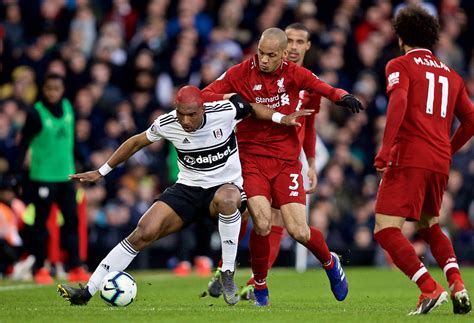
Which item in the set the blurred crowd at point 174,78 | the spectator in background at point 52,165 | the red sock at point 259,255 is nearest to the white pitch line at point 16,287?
the spectator in background at point 52,165

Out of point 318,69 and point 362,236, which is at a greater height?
Answer: point 318,69

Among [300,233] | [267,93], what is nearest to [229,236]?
[300,233]

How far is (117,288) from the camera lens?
10445 mm

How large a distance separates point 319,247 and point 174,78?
1035 cm

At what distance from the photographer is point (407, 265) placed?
10.1 meters

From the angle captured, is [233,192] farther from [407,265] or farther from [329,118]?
[329,118]

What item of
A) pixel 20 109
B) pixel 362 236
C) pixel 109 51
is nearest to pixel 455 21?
pixel 362 236

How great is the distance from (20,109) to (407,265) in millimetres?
9998

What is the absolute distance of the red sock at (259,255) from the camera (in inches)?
439

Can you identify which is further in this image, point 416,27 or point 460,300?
point 416,27

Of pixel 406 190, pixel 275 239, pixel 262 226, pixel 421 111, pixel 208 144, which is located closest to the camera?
pixel 406 190

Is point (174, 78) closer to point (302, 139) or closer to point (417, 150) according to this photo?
point (302, 139)

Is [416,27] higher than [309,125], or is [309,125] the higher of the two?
[416,27]

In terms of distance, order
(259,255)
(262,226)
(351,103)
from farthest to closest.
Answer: (259,255) → (262,226) → (351,103)
